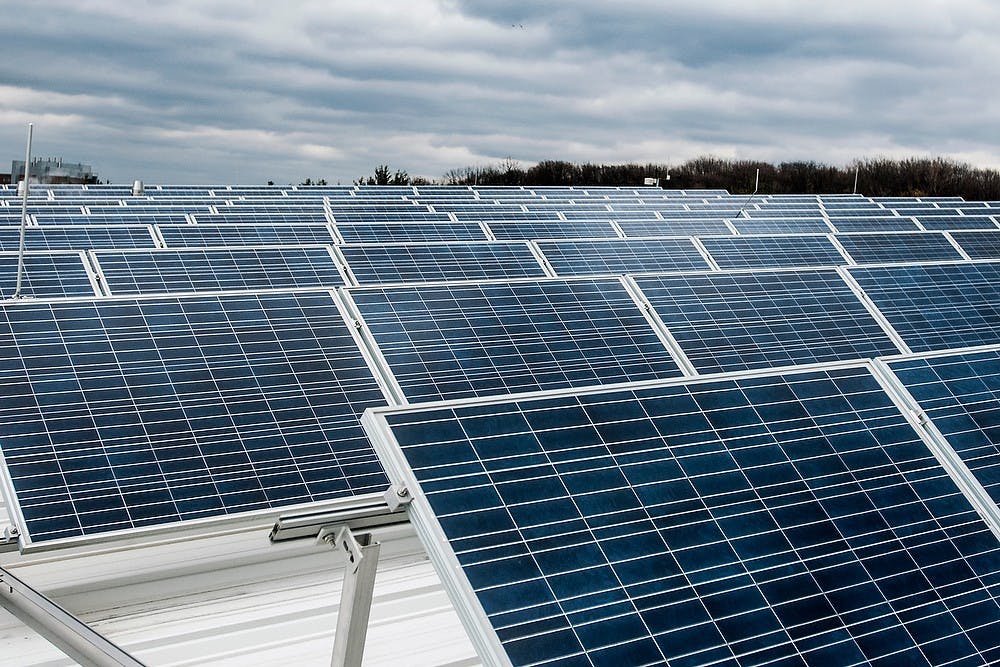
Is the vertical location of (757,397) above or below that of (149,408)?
below

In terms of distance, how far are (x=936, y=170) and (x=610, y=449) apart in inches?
2690

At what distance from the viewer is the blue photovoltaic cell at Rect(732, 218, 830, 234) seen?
26.2 meters

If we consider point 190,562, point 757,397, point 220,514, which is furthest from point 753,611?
point 190,562

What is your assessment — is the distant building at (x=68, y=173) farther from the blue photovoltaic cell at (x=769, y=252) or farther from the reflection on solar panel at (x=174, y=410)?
the reflection on solar panel at (x=174, y=410)

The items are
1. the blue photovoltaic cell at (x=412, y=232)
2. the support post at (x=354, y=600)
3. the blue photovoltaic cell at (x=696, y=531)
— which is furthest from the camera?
the blue photovoltaic cell at (x=412, y=232)

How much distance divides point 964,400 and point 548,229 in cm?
1546

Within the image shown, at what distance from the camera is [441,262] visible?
14.0 m

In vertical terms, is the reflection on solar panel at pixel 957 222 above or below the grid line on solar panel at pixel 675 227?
below

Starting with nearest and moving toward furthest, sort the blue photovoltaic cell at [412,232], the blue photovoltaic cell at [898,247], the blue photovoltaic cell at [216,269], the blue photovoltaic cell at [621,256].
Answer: the blue photovoltaic cell at [216,269] → the blue photovoltaic cell at [621,256] → the blue photovoltaic cell at [412,232] → the blue photovoltaic cell at [898,247]

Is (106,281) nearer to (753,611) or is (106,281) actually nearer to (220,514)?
(220,514)

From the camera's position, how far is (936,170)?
6638cm

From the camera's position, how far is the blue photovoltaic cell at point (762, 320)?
10.2 metres

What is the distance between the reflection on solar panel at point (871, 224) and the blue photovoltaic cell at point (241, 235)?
15371mm

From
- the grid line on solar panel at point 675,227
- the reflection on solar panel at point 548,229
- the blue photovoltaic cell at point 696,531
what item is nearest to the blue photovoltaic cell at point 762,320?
the blue photovoltaic cell at point 696,531
